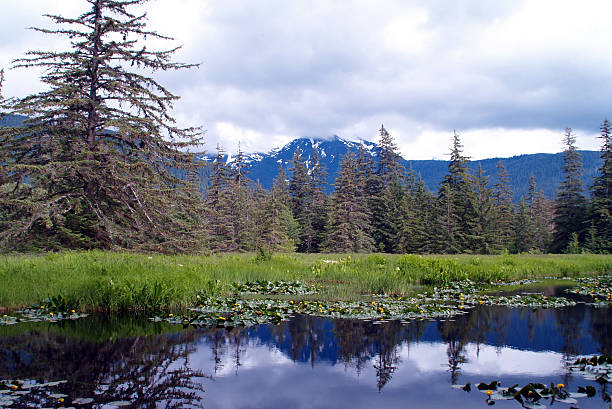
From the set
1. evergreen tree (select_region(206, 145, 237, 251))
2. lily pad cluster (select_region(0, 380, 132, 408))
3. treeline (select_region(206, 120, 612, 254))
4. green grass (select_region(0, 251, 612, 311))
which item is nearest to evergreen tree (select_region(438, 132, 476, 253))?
treeline (select_region(206, 120, 612, 254))

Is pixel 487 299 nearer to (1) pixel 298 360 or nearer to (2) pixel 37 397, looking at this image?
(1) pixel 298 360

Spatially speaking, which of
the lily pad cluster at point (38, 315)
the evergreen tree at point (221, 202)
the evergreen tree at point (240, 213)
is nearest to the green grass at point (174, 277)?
the lily pad cluster at point (38, 315)

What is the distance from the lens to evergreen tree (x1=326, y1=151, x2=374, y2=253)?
1868 inches

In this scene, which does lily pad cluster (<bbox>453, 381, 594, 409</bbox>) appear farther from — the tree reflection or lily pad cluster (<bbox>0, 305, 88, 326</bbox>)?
lily pad cluster (<bbox>0, 305, 88, 326</bbox>)

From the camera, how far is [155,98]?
2452 centimetres

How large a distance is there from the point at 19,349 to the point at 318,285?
9.24 m

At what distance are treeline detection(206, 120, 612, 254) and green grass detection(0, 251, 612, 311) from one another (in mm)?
26264

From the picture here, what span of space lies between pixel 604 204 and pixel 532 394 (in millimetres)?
51400

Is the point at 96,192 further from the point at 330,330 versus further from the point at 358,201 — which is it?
the point at 358,201

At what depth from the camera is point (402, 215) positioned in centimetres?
5219

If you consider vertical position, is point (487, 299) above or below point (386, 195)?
below

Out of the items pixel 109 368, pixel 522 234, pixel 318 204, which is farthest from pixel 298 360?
pixel 522 234

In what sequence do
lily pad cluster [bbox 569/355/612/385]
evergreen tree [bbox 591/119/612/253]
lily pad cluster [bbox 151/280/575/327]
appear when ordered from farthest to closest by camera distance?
evergreen tree [bbox 591/119/612/253], lily pad cluster [bbox 151/280/575/327], lily pad cluster [bbox 569/355/612/385]

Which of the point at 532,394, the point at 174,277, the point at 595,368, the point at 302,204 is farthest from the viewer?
the point at 302,204
